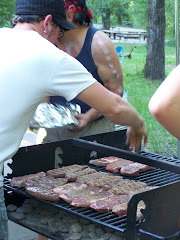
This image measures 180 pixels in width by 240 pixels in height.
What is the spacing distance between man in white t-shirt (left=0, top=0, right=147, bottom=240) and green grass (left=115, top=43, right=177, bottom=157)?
3.78 meters

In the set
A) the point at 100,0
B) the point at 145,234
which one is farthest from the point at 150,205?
the point at 100,0

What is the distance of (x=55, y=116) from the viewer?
3.06 meters

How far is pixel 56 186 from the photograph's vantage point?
2852 mm

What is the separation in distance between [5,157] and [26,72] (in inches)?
18.3

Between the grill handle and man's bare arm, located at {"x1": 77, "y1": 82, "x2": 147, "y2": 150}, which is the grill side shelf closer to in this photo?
the grill handle

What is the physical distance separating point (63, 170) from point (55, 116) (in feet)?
1.47

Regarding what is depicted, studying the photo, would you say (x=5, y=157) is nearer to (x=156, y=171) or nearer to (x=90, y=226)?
(x=90, y=226)

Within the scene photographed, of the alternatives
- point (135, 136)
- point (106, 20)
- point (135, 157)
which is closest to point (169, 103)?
point (135, 136)

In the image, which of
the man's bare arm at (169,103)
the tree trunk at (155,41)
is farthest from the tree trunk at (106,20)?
the man's bare arm at (169,103)

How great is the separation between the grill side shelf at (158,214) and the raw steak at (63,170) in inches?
41.6

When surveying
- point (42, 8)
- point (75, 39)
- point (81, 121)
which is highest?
point (42, 8)

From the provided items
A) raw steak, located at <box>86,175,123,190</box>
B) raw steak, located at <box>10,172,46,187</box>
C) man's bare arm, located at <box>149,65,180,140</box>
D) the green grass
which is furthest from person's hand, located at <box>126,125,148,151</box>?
the green grass

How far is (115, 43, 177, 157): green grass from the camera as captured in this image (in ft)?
19.4

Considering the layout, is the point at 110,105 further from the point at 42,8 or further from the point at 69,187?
the point at 69,187
